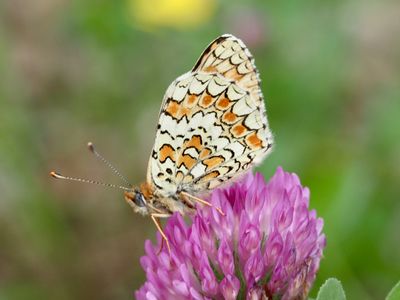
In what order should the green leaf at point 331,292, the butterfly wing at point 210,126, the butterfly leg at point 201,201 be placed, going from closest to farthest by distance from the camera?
the green leaf at point 331,292
the butterfly leg at point 201,201
the butterfly wing at point 210,126

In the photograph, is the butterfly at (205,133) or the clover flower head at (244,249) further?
the butterfly at (205,133)

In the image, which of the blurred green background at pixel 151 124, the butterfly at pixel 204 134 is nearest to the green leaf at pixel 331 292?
the butterfly at pixel 204 134

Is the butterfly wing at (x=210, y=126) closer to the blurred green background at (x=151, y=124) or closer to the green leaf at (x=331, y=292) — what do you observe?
the green leaf at (x=331, y=292)

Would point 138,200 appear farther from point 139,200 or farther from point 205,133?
Answer: point 205,133

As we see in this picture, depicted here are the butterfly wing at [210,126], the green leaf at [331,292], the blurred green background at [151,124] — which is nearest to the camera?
the green leaf at [331,292]

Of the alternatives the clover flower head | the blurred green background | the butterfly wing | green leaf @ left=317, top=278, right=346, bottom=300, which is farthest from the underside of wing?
the blurred green background

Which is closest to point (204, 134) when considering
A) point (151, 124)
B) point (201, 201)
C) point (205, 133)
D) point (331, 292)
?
point (205, 133)

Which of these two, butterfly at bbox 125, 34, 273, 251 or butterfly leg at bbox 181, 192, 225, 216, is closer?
butterfly leg at bbox 181, 192, 225, 216

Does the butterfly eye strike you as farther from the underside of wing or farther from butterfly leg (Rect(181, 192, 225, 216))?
the underside of wing

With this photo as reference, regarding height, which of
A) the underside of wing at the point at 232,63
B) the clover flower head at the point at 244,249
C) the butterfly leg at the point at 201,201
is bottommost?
the clover flower head at the point at 244,249
